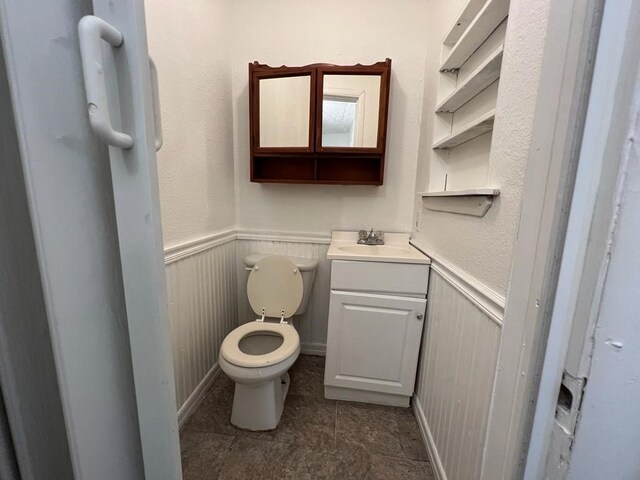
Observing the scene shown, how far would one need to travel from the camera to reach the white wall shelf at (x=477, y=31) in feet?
2.72

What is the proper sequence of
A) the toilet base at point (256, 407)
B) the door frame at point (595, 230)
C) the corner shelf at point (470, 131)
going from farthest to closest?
1. the toilet base at point (256, 407)
2. the corner shelf at point (470, 131)
3. the door frame at point (595, 230)

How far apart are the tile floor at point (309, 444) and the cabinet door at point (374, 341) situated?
0.49 ft

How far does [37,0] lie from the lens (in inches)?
12.1

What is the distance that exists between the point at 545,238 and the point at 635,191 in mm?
92

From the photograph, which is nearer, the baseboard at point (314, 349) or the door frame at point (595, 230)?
the door frame at point (595, 230)

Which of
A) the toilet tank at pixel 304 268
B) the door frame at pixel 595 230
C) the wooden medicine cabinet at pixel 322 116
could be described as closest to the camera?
the door frame at pixel 595 230

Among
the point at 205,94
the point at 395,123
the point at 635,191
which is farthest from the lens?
the point at 395,123

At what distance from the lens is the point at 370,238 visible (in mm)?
1664

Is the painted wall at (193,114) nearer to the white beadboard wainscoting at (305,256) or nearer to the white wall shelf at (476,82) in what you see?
the white beadboard wainscoting at (305,256)

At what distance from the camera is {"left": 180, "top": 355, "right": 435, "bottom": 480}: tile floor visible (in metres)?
1.06

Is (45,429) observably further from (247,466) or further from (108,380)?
(247,466)

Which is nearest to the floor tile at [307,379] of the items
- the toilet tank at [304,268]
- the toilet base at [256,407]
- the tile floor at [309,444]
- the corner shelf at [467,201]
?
the tile floor at [309,444]

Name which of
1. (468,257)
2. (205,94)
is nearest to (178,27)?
(205,94)

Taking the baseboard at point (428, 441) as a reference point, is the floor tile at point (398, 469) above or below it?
below
